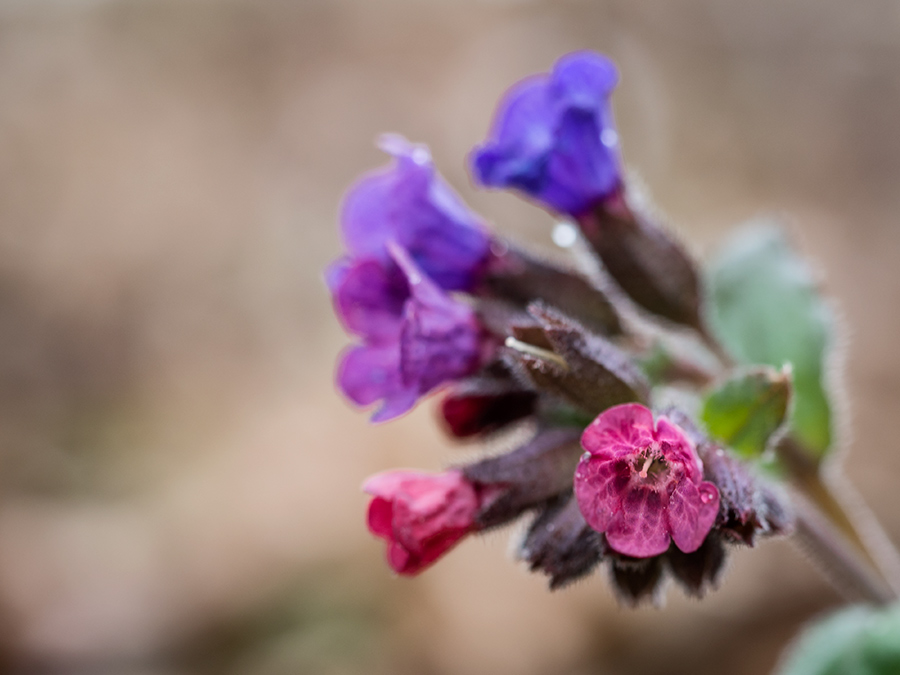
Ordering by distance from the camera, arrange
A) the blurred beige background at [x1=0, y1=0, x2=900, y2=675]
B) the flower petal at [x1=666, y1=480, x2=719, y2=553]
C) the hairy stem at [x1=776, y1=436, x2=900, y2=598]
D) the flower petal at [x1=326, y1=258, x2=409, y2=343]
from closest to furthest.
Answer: the flower petal at [x1=666, y1=480, x2=719, y2=553]
the flower petal at [x1=326, y1=258, x2=409, y2=343]
the hairy stem at [x1=776, y1=436, x2=900, y2=598]
the blurred beige background at [x1=0, y1=0, x2=900, y2=675]

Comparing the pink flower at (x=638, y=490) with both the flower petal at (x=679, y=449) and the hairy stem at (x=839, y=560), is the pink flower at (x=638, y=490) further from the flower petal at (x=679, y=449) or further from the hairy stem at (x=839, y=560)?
the hairy stem at (x=839, y=560)

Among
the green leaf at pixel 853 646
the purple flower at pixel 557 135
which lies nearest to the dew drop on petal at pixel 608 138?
the purple flower at pixel 557 135

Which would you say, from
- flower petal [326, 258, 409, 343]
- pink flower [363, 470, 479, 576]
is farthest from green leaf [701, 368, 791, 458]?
flower petal [326, 258, 409, 343]

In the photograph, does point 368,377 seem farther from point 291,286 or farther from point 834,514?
point 291,286

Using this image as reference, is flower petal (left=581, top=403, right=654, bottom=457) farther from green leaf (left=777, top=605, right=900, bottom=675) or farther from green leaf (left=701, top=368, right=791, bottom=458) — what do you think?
green leaf (left=777, top=605, right=900, bottom=675)

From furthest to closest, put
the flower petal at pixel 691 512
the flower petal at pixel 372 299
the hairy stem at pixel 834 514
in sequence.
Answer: the hairy stem at pixel 834 514
the flower petal at pixel 372 299
the flower petal at pixel 691 512

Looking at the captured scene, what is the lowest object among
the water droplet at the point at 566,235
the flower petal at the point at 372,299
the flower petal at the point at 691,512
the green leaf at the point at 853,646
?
the green leaf at the point at 853,646
